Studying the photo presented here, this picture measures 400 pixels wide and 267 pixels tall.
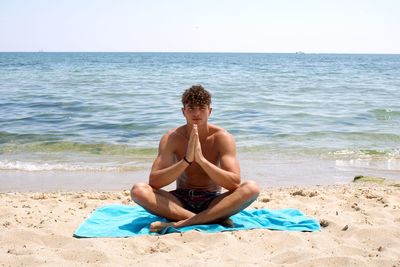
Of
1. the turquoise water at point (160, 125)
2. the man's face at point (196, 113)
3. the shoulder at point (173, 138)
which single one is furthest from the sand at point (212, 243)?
the turquoise water at point (160, 125)

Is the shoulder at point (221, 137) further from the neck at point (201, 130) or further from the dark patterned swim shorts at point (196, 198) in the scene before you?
the dark patterned swim shorts at point (196, 198)

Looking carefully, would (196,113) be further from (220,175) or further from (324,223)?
(324,223)

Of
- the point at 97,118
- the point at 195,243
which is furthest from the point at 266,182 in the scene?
the point at 97,118

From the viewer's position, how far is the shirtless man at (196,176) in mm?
4980

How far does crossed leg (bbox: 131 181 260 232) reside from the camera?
503cm

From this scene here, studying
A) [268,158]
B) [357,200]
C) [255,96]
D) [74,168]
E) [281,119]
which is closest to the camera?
[357,200]

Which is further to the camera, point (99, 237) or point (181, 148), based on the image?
point (181, 148)

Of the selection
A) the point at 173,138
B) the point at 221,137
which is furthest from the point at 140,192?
the point at 221,137

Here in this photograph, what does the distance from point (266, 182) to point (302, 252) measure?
410 cm

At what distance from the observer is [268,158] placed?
10227 millimetres

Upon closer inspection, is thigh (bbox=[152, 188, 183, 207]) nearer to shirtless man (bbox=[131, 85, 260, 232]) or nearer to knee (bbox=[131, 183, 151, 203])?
shirtless man (bbox=[131, 85, 260, 232])

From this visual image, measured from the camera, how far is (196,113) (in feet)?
16.7

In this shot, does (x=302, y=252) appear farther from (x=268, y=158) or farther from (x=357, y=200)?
(x=268, y=158)

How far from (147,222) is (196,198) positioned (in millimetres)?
589
